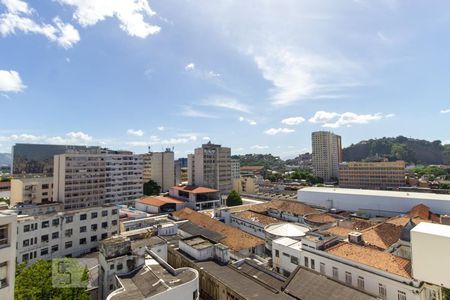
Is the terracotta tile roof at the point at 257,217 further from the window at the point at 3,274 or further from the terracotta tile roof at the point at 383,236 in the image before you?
the window at the point at 3,274

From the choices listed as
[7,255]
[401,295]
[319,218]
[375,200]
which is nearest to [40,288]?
[7,255]

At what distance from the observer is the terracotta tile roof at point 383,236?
2967 centimetres

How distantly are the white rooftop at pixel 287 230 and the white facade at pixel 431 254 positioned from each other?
33.3 m

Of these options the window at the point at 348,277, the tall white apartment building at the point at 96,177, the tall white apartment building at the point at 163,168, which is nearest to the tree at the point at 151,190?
the tall white apartment building at the point at 96,177

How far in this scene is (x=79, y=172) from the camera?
62344 mm

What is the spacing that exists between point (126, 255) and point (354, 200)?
5149 centimetres

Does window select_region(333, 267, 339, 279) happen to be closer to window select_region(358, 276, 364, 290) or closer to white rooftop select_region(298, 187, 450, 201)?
window select_region(358, 276, 364, 290)

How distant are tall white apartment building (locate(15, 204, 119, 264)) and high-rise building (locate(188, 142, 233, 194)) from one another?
39.0 metres

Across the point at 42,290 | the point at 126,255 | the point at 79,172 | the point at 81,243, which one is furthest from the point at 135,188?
the point at 42,290

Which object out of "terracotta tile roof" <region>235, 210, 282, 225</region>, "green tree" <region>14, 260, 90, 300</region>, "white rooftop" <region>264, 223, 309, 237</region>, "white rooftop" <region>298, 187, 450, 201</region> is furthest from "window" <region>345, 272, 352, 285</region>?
"white rooftop" <region>298, 187, 450, 201</region>

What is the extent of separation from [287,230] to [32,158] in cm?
10375

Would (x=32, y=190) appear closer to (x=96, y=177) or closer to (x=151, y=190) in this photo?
(x=96, y=177)

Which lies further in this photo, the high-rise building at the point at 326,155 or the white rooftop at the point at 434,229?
the high-rise building at the point at 326,155

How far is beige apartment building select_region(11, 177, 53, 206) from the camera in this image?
60.4 meters
